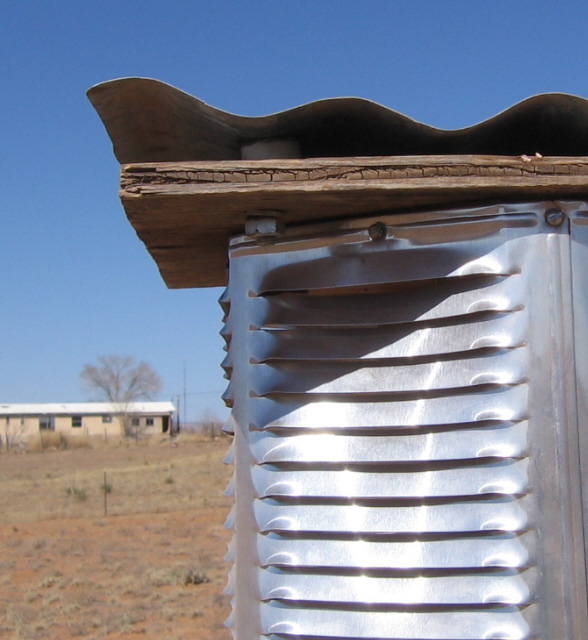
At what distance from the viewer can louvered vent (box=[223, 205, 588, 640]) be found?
1.51 meters

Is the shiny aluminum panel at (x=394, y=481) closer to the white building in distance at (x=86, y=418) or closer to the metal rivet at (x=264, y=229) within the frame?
the metal rivet at (x=264, y=229)

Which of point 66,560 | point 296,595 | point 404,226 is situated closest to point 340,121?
point 404,226

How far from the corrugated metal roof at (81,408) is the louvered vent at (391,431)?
65.2m

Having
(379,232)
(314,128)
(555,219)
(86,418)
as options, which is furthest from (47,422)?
(555,219)

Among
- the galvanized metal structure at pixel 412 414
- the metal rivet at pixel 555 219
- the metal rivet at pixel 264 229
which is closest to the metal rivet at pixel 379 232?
the galvanized metal structure at pixel 412 414

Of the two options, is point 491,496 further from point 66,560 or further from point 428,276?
point 66,560

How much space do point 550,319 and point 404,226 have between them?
1.10 feet

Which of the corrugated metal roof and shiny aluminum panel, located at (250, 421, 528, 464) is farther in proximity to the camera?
the corrugated metal roof

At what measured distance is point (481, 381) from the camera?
5.08ft

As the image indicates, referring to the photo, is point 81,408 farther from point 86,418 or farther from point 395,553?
point 395,553

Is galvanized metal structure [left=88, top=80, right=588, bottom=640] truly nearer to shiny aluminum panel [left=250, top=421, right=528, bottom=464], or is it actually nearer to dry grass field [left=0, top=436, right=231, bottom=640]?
shiny aluminum panel [left=250, top=421, right=528, bottom=464]

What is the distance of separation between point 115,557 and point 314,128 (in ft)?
43.9

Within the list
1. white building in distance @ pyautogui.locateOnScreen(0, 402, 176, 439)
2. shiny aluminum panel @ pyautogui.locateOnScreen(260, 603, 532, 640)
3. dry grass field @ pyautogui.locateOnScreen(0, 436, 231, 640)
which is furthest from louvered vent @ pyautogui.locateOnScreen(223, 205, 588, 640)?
white building in distance @ pyautogui.locateOnScreen(0, 402, 176, 439)

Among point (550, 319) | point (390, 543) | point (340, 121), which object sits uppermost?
point (340, 121)
